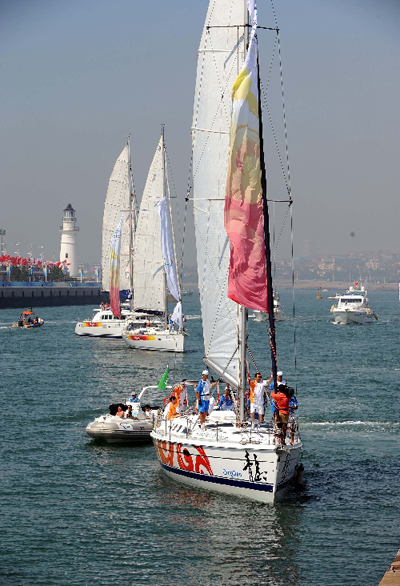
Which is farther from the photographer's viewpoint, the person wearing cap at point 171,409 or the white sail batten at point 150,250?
the white sail batten at point 150,250

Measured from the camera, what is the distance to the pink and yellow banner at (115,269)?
94.1 meters

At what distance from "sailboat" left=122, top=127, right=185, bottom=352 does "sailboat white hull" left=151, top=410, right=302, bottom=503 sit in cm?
4794

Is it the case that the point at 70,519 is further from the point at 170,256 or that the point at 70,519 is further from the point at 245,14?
the point at 170,256

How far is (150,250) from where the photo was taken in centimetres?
8456

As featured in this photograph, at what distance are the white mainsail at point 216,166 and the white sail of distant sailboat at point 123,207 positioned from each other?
66497 mm

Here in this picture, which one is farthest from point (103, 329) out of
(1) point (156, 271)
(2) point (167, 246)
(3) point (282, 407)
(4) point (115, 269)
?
(3) point (282, 407)

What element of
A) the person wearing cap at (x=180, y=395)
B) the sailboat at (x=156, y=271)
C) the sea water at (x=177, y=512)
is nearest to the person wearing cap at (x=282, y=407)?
the sea water at (x=177, y=512)

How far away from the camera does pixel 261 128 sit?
1109 inches

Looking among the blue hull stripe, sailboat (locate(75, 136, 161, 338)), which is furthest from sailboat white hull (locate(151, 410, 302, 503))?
sailboat (locate(75, 136, 161, 338))

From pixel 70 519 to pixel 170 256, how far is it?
54.3 m

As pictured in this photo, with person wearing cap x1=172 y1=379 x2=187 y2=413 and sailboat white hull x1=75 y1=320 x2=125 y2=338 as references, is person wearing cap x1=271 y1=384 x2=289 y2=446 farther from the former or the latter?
sailboat white hull x1=75 y1=320 x2=125 y2=338

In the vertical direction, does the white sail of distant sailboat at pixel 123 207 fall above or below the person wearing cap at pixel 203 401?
above

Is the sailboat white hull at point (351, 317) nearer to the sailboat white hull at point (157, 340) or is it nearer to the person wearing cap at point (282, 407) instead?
the sailboat white hull at point (157, 340)

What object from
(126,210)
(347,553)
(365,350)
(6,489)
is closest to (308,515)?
(347,553)
